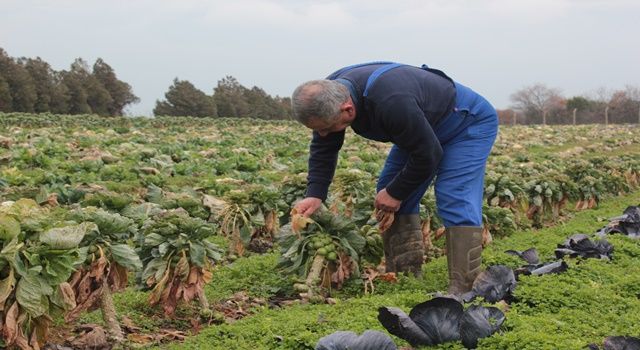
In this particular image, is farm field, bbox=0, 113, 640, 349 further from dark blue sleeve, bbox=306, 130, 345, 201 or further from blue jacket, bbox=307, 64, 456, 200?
blue jacket, bbox=307, 64, 456, 200

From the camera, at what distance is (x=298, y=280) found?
496cm

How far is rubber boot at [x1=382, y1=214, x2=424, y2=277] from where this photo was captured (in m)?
5.18

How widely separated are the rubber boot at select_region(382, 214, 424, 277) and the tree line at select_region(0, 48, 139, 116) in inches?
1493

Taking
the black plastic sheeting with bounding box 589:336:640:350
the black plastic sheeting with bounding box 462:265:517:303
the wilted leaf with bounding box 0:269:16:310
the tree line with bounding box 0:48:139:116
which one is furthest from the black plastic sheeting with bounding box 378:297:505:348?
the tree line with bounding box 0:48:139:116

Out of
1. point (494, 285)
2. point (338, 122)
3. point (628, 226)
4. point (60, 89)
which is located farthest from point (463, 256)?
point (60, 89)

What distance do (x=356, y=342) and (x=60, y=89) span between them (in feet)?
143

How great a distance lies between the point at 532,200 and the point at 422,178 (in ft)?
17.2

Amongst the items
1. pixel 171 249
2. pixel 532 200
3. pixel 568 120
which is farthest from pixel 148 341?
pixel 568 120

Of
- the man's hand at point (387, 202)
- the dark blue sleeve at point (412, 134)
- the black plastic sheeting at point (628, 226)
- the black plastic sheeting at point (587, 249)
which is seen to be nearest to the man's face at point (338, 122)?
the dark blue sleeve at point (412, 134)

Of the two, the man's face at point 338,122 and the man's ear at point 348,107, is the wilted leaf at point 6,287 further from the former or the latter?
the man's ear at point 348,107

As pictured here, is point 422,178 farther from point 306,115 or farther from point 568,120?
point 568,120

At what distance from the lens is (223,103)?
53.9m

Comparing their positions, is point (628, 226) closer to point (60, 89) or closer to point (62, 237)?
point (62, 237)

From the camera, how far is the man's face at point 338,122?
400 cm
